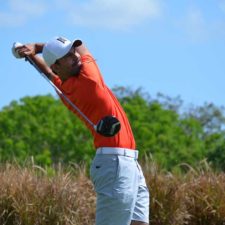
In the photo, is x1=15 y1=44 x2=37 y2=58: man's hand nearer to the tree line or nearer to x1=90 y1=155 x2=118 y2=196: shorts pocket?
x1=90 y1=155 x2=118 y2=196: shorts pocket

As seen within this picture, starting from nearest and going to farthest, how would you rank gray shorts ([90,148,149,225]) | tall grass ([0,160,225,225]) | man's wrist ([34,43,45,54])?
gray shorts ([90,148,149,225]) < man's wrist ([34,43,45,54]) < tall grass ([0,160,225,225])

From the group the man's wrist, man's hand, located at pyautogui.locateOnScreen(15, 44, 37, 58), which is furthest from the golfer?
the man's wrist

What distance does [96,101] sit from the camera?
6.94m

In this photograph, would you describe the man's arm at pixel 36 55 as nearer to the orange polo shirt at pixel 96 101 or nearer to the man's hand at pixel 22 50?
the man's hand at pixel 22 50

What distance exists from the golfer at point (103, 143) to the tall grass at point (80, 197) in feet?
10.6

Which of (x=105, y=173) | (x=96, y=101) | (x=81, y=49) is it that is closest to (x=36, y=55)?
(x=81, y=49)

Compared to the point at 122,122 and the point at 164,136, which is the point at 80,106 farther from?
the point at 164,136

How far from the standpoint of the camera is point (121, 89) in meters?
30.0

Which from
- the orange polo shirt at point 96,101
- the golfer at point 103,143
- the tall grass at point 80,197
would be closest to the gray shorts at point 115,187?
the golfer at point 103,143

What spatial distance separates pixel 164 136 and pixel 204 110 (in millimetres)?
10605

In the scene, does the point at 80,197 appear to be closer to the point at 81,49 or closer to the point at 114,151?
the point at 81,49

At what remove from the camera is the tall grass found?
10.3 m

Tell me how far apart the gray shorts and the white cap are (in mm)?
836

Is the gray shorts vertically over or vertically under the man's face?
under
